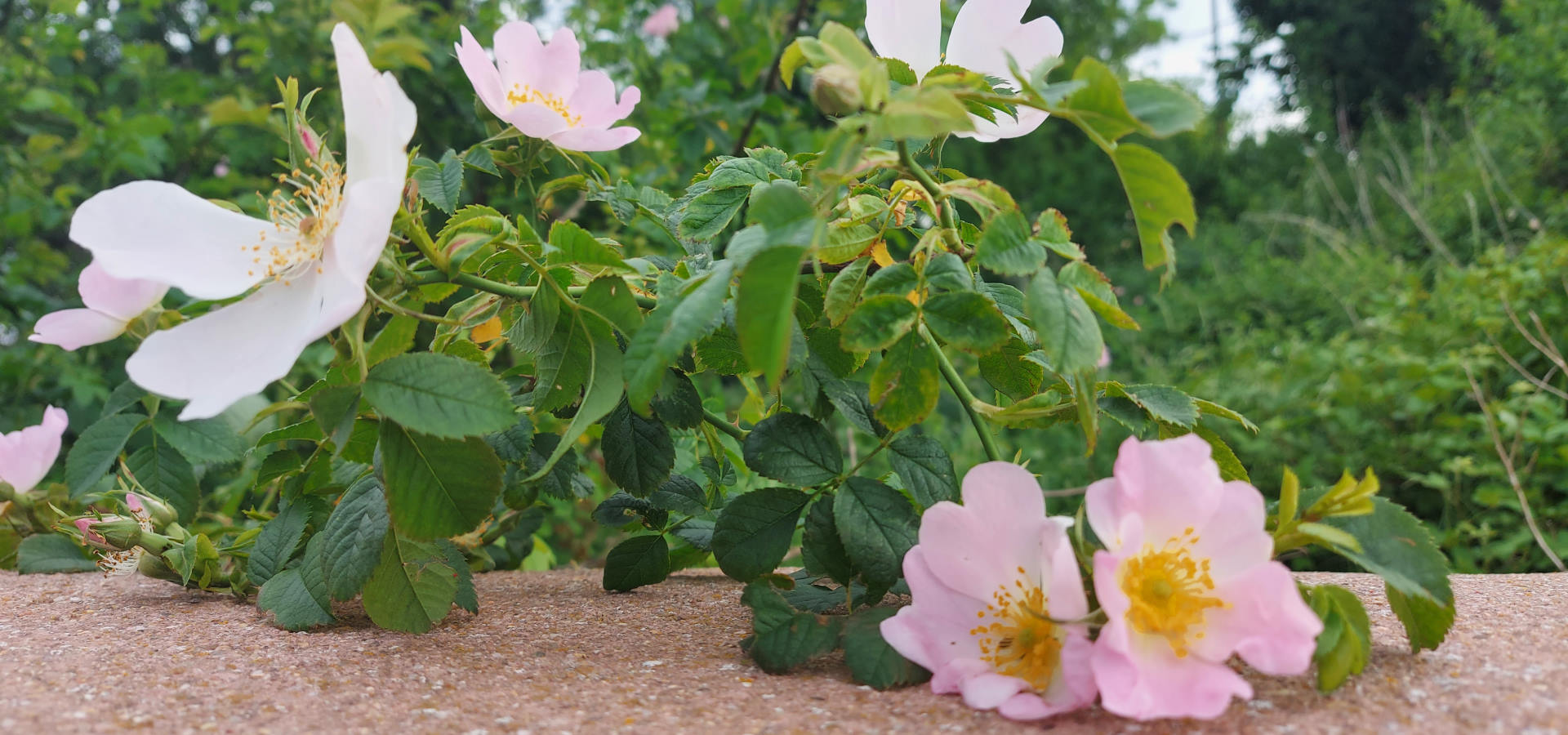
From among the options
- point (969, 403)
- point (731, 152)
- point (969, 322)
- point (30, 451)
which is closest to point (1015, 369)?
point (969, 403)

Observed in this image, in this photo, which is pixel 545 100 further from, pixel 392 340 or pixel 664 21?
pixel 664 21

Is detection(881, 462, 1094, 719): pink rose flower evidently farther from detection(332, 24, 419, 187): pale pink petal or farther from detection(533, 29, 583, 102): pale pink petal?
detection(533, 29, 583, 102): pale pink petal

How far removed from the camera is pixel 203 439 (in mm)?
1160

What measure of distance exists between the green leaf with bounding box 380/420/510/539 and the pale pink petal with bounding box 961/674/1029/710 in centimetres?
37

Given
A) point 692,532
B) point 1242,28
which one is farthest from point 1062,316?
point 1242,28

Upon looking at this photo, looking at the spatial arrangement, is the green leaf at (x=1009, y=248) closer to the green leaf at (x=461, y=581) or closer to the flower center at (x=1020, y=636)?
the flower center at (x=1020, y=636)

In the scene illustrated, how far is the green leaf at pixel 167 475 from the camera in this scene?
1.15 m

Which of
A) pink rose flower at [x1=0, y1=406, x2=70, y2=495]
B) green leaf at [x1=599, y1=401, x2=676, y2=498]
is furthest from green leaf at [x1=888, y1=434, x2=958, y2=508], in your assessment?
pink rose flower at [x1=0, y1=406, x2=70, y2=495]

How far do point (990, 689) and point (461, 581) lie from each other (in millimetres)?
561

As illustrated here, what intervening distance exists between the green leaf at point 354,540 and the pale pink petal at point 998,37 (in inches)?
26.2

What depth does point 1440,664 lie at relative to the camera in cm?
69

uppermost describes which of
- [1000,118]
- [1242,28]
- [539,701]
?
[1242,28]

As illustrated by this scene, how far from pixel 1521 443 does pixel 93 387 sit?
10.6ft

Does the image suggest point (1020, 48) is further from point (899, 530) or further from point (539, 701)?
point (539, 701)
